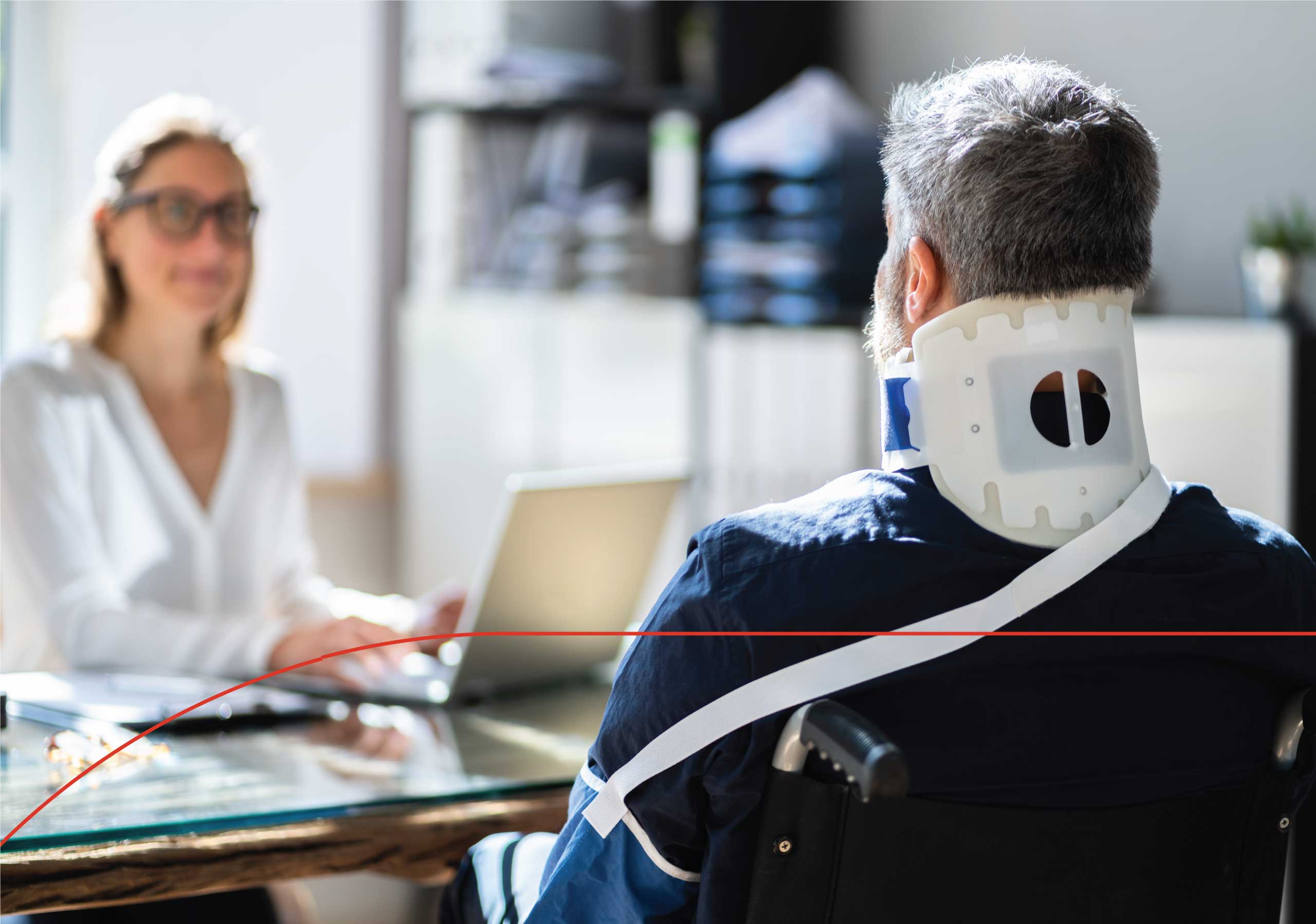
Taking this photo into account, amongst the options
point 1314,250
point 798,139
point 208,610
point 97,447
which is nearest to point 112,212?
point 97,447

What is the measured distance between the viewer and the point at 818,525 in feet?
2.94

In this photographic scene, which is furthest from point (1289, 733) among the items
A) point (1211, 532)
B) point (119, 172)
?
point (119, 172)

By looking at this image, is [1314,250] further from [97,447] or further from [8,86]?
[8,86]

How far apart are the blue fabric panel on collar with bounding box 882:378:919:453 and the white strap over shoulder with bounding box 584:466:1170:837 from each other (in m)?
0.13

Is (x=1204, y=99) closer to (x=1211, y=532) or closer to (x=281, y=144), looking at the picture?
(x=1211, y=532)

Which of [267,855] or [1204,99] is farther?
[1204,99]

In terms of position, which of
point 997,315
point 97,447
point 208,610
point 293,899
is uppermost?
point 997,315

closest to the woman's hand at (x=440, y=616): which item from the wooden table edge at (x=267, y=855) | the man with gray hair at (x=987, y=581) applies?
the wooden table edge at (x=267, y=855)

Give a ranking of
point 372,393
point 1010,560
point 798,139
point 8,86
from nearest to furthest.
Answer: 1. point 1010,560
2. point 798,139
3. point 8,86
4. point 372,393

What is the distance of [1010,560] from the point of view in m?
0.90

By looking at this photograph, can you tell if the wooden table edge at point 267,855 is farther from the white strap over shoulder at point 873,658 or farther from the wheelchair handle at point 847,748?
the wheelchair handle at point 847,748

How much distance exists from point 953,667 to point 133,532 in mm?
1512

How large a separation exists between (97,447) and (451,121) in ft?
6.00

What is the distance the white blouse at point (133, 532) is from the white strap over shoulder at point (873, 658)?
0.96 meters
